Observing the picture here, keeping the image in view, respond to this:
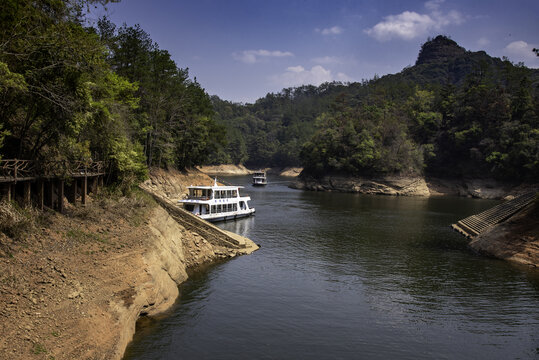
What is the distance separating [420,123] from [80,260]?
359ft

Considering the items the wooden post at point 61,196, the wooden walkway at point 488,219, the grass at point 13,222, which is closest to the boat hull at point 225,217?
the wooden walkway at point 488,219

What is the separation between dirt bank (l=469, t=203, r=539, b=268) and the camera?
34094 mm

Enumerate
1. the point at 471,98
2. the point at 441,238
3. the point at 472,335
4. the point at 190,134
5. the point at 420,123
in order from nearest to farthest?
the point at 472,335 < the point at 441,238 < the point at 190,134 < the point at 471,98 < the point at 420,123

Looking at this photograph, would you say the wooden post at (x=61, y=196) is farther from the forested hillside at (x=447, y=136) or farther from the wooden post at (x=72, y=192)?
the forested hillside at (x=447, y=136)

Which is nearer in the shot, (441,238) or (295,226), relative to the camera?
(441,238)

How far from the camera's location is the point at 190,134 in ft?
254

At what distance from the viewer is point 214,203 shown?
52.0m

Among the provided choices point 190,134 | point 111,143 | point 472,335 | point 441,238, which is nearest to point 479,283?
point 472,335

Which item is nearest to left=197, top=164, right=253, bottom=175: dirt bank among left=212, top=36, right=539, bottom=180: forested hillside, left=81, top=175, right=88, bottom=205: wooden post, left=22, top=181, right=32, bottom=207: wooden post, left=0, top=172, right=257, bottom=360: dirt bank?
left=212, top=36, right=539, bottom=180: forested hillside

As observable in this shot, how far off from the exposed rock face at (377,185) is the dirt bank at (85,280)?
80.3 m

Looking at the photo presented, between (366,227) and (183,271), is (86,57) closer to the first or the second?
(183,271)

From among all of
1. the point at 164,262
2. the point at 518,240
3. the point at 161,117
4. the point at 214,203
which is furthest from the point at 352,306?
the point at 161,117

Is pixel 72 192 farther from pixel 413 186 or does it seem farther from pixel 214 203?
pixel 413 186

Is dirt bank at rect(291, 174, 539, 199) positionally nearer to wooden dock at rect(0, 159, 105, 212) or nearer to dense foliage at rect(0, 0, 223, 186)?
dense foliage at rect(0, 0, 223, 186)
